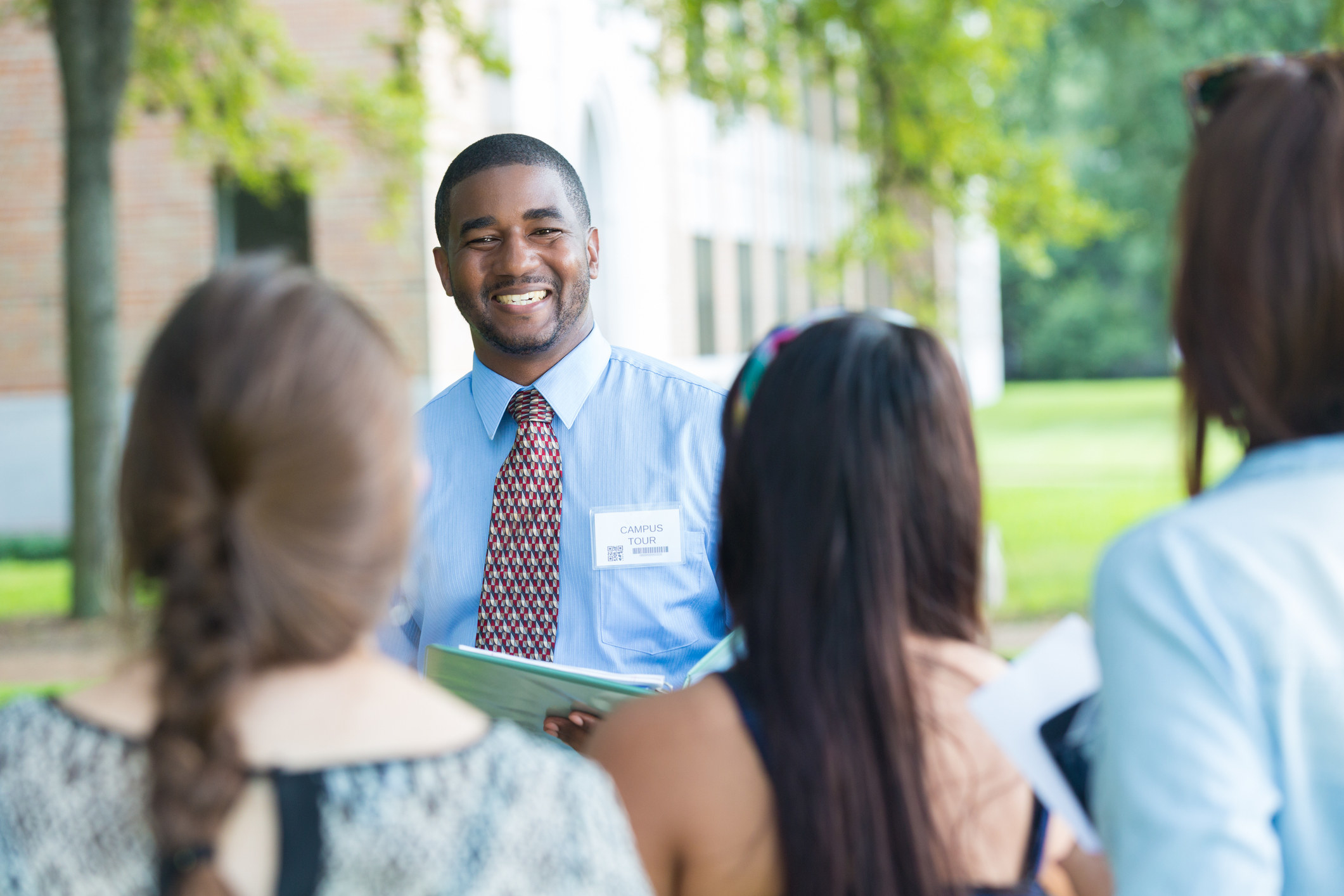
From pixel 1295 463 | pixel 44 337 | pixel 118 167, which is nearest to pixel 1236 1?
pixel 118 167

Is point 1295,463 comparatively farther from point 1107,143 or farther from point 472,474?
point 1107,143

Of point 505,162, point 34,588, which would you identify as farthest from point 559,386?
point 34,588

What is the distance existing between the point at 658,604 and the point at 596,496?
27cm

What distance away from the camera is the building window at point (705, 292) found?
22938 mm

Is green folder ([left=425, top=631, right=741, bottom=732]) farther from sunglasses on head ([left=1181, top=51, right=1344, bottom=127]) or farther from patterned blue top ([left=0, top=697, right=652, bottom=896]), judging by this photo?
sunglasses on head ([left=1181, top=51, right=1344, bottom=127])

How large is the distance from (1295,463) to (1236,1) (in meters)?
22.4

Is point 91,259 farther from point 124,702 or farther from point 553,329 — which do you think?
point 124,702

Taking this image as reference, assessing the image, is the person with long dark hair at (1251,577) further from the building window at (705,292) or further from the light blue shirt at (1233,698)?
the building window at (705,292)

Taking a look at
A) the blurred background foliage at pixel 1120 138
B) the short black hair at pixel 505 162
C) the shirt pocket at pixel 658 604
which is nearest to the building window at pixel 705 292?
the blurred background foliage at pixel 1120 138

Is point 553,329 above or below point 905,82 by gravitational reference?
below

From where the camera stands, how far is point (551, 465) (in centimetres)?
286

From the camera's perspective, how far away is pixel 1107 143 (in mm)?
28047

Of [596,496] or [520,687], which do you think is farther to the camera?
[596,496]

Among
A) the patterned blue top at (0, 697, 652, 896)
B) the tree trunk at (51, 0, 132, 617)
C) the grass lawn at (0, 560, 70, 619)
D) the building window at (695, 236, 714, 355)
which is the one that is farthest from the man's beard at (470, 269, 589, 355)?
the building window at (695, 236, 714, 355)
